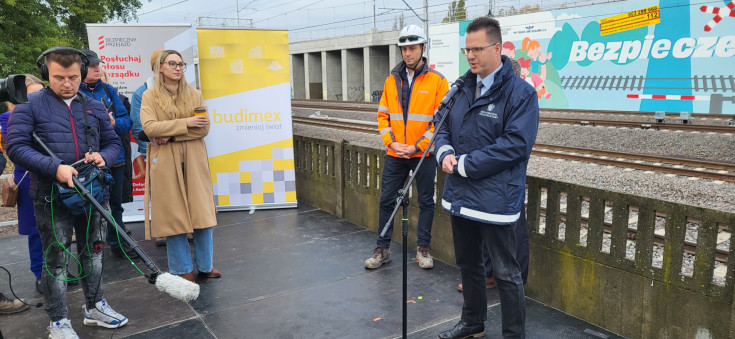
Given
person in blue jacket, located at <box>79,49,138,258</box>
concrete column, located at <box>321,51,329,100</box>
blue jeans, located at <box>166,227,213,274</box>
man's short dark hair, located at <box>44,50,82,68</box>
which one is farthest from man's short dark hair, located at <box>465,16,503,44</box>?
concrete column, located at <box>321,51,329,100</box>

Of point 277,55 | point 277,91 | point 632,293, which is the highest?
point 277,55

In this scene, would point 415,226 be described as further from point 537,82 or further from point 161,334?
point 537,82

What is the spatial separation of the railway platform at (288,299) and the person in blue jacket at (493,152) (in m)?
0.71

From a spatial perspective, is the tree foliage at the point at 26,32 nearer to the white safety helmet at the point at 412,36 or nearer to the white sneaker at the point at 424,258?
the white safety helmet at the point at 412,36

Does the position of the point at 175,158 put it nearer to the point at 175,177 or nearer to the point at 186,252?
the point at 175,177

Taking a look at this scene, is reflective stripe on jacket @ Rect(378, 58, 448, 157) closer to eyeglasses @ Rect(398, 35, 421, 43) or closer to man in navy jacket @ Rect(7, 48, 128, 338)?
eyeglasses @ Rect(398, 35, 421, 43)

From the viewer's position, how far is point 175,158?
4496mm

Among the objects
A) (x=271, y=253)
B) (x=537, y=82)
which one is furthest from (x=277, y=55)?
(x=537, y=82)

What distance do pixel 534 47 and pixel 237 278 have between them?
25.7 meters

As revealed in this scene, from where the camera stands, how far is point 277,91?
7.46 metres

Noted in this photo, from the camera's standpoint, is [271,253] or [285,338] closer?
[285,338]

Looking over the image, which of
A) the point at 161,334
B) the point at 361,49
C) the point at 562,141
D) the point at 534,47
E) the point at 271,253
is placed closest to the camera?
the point at 161,334

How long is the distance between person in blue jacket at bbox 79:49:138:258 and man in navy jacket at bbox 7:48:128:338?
3.95 feet

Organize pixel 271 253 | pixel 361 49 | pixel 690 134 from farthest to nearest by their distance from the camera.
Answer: pixel 361 49, pixel 690 134, pixel 271 253
